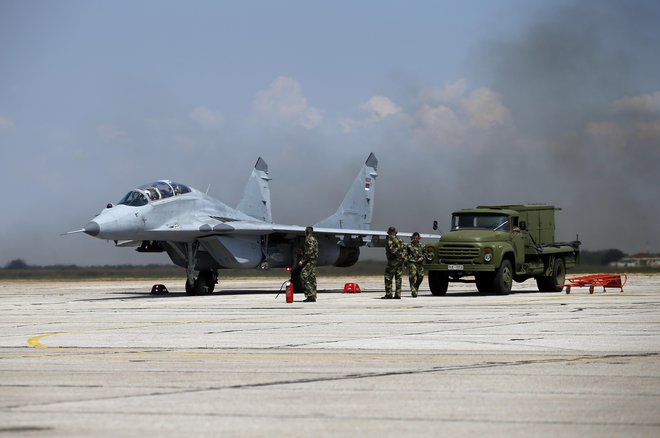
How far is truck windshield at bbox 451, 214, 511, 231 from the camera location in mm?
29469

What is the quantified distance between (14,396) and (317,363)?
3.49 meters

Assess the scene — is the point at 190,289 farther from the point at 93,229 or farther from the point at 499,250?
the point at 499,250

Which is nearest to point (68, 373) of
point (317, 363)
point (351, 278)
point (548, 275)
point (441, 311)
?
point (317, 363)

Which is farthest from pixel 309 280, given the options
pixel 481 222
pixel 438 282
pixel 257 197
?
pixel 257 197

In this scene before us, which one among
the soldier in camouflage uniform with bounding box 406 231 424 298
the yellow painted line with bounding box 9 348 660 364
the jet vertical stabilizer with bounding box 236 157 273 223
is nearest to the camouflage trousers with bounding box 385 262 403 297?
the soldier in camouflage uniform with bounding box 406 231 424 298

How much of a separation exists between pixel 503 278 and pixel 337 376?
1934 centimetres

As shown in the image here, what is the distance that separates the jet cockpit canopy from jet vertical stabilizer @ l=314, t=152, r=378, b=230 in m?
10.0

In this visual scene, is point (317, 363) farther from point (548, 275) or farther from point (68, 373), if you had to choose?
point (548, 275)

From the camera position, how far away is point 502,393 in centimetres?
861

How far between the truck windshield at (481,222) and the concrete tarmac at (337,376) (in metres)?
10.6

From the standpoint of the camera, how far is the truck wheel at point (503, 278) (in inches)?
1123

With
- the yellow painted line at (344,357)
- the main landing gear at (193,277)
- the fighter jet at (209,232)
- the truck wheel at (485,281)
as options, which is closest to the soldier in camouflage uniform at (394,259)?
the truck wheel at (485,281)

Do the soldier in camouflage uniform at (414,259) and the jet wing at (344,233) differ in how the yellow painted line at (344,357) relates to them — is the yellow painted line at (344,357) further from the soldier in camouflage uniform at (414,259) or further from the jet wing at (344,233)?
the jet wing at (344,233)

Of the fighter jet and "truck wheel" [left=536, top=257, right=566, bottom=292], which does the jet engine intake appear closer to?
the fighter jet
